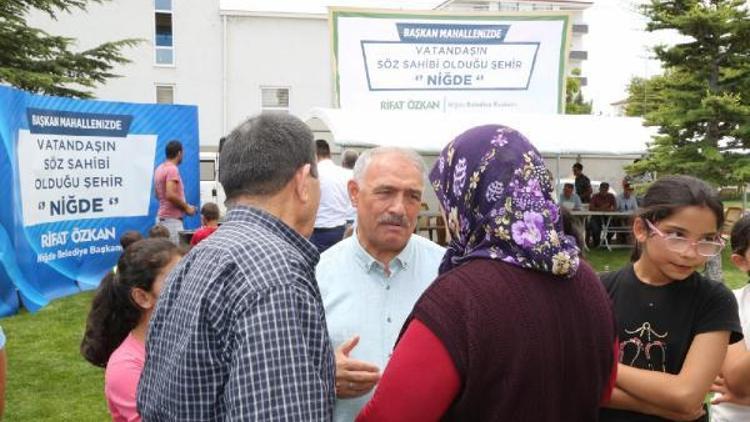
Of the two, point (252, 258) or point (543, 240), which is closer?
point (252, 258)

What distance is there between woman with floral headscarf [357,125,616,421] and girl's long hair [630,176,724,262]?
2.10 ft

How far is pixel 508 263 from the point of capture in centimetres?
172

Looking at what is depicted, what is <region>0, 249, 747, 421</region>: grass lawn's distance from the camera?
5.27 m

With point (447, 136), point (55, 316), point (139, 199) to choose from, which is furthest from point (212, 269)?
point (447, 136)

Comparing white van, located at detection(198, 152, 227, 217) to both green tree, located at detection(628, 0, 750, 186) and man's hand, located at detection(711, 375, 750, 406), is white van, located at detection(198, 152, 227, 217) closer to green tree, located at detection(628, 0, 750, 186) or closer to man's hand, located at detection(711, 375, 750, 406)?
green tree, located at detection(628, 0, 750, 186)

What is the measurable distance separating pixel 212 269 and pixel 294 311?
219mm

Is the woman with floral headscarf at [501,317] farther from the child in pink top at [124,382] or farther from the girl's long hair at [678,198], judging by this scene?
the child in pink top at [124,382]

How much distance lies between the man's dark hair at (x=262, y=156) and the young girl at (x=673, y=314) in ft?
3.91

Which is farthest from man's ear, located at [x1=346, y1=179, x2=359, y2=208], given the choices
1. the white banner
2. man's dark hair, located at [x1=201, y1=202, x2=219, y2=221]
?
the white banner

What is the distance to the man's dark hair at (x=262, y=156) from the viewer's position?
1785 mm

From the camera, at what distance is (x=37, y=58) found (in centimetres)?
1567

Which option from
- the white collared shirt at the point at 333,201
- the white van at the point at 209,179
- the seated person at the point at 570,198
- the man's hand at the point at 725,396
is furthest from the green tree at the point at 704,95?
the man's hand at the point at 725,396

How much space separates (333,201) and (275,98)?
781 inches

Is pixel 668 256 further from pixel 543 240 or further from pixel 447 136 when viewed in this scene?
pixel 447 136
